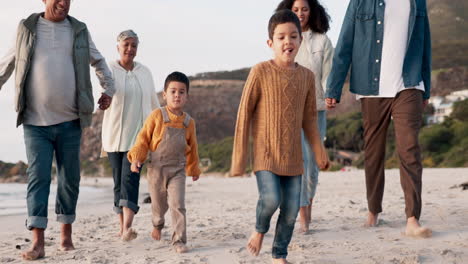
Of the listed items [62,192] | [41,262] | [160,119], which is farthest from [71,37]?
[41,262]

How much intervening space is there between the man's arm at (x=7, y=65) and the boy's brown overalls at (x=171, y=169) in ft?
4.17

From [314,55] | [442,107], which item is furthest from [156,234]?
[442,107]

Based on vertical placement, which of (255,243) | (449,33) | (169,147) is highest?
(449,33)

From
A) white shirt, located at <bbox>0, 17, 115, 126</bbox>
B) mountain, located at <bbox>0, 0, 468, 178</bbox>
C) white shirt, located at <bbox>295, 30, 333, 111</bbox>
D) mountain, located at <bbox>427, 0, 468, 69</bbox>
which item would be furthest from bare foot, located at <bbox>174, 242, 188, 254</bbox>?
mountain, located at <bbox>427, 0, 468, 69</bbox>

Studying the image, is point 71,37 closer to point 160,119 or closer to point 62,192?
point 160,119

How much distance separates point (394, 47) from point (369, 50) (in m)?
0.21

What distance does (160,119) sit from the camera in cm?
447

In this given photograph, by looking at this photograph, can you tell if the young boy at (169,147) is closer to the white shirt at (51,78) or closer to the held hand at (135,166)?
the held hand at (135,166)

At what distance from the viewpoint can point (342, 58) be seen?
4.87m

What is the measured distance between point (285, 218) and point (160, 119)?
4.99 feet

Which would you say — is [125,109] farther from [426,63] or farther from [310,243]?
[426,63]

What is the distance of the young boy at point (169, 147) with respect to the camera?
4.43 metres

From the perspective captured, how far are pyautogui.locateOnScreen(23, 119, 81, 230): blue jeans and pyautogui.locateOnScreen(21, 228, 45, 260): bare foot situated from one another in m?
0.06

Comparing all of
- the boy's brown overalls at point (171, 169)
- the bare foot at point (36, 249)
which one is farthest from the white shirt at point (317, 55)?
the bare foot at point (36, 249)
